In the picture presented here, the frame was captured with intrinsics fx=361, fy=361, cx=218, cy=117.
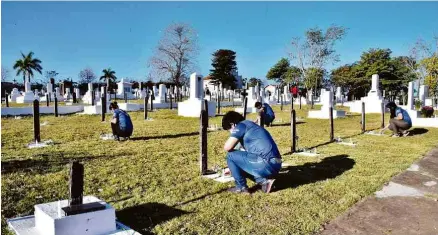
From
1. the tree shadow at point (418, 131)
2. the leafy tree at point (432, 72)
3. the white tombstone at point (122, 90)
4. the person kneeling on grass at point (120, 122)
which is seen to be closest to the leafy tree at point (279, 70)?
the white tombstone at point (122, 90)

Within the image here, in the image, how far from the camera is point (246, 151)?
543 centimetres

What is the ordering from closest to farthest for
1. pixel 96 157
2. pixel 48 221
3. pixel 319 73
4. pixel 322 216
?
pixel 48 221
pixel 322 216
pixel 96 157
pixel 319 73

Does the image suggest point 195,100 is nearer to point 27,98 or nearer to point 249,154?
point 249,154

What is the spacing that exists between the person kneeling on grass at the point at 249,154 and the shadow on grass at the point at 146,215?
→ 1.22m

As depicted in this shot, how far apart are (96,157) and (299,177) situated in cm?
446

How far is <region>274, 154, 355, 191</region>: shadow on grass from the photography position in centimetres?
613

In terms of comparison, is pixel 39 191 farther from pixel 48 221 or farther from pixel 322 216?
pixel 322 216

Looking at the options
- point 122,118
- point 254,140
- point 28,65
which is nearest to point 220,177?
point 254,140

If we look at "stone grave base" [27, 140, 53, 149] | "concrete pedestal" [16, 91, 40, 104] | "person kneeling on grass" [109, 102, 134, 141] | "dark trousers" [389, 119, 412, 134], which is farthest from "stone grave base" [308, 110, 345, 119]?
"concrete pedestal" [16, 91, 40, 104]

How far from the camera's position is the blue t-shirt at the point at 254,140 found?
533 cm

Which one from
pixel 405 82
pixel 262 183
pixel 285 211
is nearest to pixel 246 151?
pixel 262 183

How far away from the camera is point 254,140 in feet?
17.6

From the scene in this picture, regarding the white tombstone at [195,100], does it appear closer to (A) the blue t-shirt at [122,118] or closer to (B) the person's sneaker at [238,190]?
(A) the blue t-shirt at [122,118]

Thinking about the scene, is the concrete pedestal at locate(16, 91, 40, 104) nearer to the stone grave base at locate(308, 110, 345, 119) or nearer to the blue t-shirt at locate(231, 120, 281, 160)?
the stone grave base at locate(308, 110, 345, 119)
